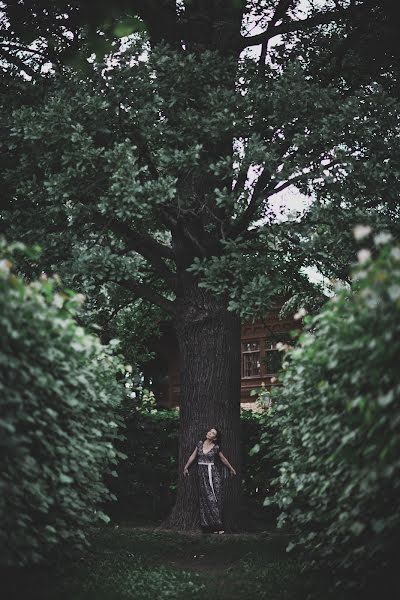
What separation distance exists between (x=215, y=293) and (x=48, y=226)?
3017 millimetres

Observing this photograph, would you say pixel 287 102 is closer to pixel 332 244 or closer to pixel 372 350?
pixel 332 244

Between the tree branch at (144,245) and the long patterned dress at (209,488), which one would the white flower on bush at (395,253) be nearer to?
the tree branch at (144,245)

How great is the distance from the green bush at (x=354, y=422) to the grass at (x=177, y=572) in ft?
2.41

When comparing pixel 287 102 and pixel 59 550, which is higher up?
pixel 287 102

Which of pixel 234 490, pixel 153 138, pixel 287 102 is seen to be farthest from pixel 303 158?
pixel 234 490

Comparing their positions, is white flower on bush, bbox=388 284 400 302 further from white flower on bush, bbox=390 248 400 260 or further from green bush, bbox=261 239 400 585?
white flower on bush, bbox=390 248 400 260

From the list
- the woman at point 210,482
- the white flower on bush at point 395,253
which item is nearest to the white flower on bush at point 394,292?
the white flower on bush at point 395,253

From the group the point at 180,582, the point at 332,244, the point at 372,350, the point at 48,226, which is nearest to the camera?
the point at 372,350

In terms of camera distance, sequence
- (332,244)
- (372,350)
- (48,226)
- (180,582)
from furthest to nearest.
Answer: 1. (48,226)
2. (332,244)
3. (180,582)
4. (372,350)

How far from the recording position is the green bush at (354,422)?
6.07m

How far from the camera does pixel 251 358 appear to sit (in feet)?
114

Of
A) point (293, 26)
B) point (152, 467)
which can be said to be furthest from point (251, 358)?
point (293, 26)

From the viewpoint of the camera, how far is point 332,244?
1289cm

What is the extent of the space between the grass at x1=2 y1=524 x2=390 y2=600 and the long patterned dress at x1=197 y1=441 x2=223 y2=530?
41cm
